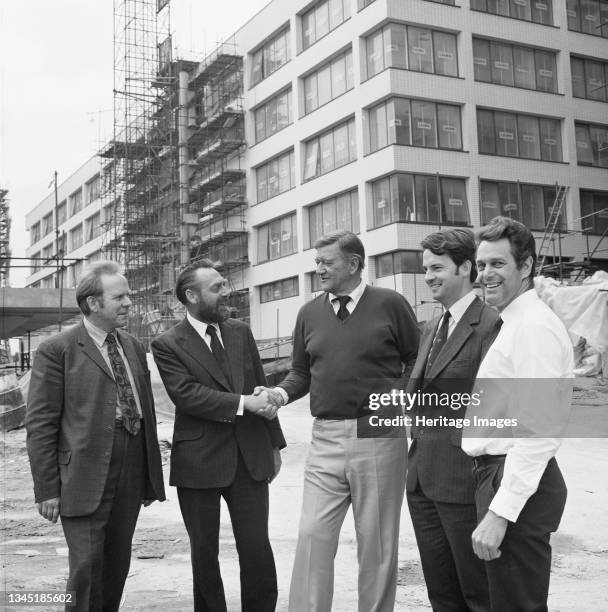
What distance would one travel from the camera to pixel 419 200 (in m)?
33.0

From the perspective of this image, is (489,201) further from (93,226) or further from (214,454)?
(93,226)

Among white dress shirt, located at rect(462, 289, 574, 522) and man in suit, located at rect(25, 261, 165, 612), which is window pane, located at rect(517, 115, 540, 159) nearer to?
man in suit, located at rect(25, 261, 165, 612)

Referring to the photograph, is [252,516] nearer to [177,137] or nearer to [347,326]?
[347,326]

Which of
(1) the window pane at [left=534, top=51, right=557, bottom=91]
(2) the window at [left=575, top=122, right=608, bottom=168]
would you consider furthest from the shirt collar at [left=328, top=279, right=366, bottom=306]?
(2) the window at [left=575, top=122, right=608, bottom=168]

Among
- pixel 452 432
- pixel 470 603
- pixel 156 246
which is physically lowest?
pixel 470 603

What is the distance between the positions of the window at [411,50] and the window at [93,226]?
126 ft

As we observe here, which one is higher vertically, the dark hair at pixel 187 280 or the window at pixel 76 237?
the window at pixel 76 237

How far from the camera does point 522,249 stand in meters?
3.01

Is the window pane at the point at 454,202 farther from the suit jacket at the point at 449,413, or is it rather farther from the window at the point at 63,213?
the window at the point at 63,213

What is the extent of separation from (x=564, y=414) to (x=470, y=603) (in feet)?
3.87

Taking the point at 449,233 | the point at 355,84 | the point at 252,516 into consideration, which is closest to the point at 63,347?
the point at 252,516

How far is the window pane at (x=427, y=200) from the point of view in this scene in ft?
108

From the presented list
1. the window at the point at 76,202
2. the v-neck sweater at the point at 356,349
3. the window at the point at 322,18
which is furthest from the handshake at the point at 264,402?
the window at the point at 76,202

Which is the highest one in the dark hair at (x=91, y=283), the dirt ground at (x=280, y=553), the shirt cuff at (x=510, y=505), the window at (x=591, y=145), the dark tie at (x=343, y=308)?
the window at (x=591, y=145)
